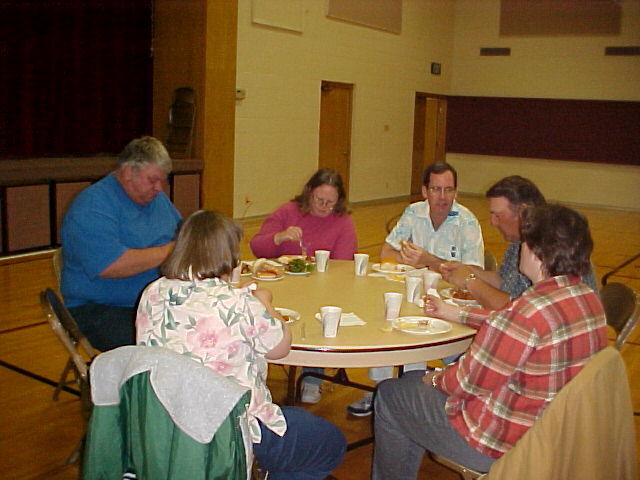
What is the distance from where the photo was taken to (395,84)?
1336 cm

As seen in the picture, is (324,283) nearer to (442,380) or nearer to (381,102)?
(442,380)

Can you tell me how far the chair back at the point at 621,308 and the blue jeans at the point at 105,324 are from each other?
1911 millimetres

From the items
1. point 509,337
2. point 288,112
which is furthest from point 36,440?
point 288,112

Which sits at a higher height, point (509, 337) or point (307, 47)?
point (307, 47)

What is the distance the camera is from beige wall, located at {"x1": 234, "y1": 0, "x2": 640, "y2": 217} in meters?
10.3

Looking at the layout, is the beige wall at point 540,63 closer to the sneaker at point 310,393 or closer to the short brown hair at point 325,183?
the short brown hair at point 325,183

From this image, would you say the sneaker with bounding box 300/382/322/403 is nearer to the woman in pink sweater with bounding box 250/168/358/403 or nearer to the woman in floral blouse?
the woman in pink sweater with bounding box 250/168/358/403

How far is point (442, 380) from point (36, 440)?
200cm

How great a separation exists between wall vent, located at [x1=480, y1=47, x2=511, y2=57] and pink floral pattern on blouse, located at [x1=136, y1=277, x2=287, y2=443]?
44.1 feet

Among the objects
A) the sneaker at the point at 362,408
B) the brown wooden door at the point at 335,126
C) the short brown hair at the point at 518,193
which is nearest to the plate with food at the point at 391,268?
the short brown hair at the point at 518,193

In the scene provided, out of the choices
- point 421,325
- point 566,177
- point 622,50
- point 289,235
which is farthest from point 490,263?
point 566,177

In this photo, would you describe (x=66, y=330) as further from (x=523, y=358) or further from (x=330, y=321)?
(x=523, y=358)

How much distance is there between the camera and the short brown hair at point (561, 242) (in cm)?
211

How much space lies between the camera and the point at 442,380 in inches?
88.8
